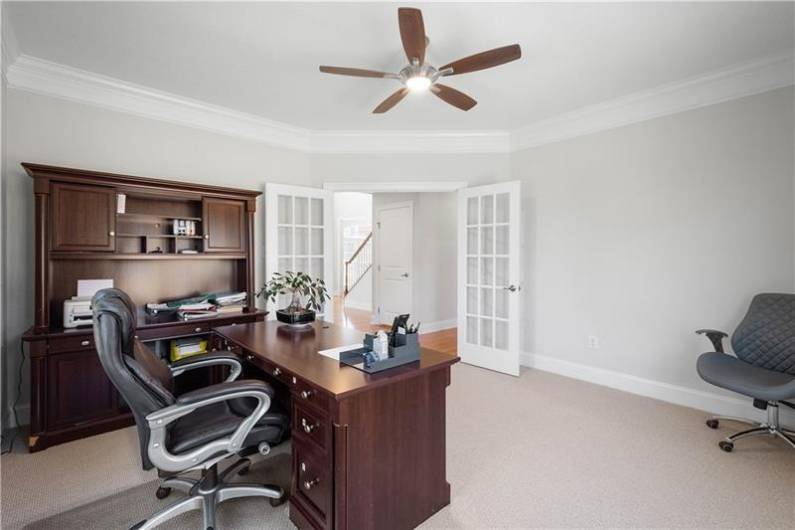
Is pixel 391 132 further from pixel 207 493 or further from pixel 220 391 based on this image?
pixel 207 493

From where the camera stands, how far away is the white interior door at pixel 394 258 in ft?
19.7

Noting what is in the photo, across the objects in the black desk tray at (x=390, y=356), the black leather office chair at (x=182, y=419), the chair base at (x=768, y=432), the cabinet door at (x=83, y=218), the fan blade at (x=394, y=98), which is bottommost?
the chair base at (x=768, y=432)

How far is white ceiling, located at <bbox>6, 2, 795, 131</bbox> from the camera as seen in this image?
7.00 ft

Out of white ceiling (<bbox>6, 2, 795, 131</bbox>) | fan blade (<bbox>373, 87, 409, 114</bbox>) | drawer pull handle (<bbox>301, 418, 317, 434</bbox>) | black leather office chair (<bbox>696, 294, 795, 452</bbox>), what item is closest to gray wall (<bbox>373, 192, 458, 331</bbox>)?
white ceiling (<bbox>6, 2, 795, 131</bbox>)

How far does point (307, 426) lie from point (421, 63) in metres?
2.01

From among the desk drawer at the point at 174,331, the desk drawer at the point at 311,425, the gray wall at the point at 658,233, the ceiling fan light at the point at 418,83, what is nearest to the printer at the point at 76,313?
the desk drawer at the point at 174,331

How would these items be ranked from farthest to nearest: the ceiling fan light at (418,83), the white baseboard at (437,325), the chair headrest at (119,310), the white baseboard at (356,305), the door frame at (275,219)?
the white baseboard at (356,305), the white baseboard at (437,325), the door frame at (275,219), the ceiling fan light at (418,83), the chair headrest at (119,310)

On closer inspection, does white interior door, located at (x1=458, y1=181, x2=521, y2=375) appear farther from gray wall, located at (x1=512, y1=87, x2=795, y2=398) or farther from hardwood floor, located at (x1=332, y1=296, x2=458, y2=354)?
hardwood floor, located at (x1=332, y1=296, x2=458, y2=354)

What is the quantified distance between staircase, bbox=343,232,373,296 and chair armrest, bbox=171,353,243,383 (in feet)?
19.9

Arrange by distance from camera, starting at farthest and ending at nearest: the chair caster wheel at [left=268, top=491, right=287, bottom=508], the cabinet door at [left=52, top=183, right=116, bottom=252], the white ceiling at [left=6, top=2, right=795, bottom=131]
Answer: the cabinet door at [left=52, top=183, right=116, bottom=252]
the white ceiling at [left=6, top=2, right=795, bottom=131]
the chair caster wheel at [left=268, top=491, right=287, bottom=508]

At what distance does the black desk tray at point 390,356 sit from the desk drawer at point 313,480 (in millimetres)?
377

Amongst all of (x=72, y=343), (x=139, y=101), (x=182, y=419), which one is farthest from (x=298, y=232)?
(x=182, y=419)

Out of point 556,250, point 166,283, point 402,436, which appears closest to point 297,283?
point 402,436

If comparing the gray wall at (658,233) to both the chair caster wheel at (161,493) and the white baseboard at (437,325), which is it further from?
the chair caster wheel at (161,493)
